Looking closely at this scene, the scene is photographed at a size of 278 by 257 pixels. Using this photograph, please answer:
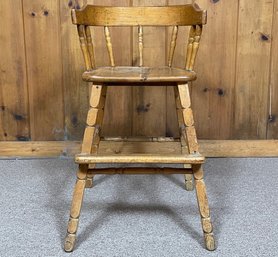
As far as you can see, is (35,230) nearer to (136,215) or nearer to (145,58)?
(136,215)

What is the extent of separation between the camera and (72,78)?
1772mm

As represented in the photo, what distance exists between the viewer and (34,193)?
1418 millimetres

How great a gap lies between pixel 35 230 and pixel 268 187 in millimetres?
861

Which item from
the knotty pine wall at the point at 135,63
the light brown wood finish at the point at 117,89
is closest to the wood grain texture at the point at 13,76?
the knotty pine wall at the point at 135,63

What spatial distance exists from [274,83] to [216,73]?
27 cm

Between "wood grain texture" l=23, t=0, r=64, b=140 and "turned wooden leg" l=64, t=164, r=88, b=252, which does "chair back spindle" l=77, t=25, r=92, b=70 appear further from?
"wood grain texture" l=23, t=0, r=64, b=140

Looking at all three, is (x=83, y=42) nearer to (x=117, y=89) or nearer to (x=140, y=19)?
(x=140, y=19)

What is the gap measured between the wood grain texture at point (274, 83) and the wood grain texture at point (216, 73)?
0.56ft

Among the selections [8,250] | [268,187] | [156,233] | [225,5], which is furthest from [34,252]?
[225,5]

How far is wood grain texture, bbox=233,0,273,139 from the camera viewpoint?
1724 mm

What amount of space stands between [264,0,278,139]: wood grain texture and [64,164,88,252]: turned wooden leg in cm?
108

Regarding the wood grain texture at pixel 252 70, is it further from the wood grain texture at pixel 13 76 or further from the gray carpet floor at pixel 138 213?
the wood grain texture at pixel 13 76

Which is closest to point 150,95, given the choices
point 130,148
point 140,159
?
point 130,148

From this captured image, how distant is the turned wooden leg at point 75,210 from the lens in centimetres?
103
